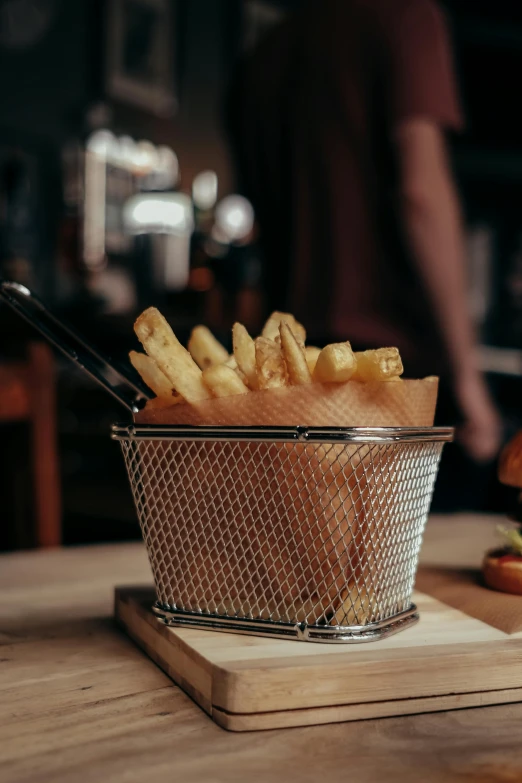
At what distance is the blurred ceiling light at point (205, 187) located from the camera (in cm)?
755

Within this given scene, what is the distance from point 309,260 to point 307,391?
4.72 ft

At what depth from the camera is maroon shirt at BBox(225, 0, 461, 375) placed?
1943 millimetres

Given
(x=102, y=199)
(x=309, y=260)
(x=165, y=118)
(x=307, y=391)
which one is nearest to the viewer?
(x=307, y=391)

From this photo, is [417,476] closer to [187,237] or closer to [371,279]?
[371,279]

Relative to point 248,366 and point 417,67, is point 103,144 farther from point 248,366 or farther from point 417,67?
point 248,366

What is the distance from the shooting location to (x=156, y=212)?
6.84 metres

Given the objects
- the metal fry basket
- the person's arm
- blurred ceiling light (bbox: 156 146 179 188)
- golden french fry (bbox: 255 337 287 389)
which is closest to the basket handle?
the metal fry basket

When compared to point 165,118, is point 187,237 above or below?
below

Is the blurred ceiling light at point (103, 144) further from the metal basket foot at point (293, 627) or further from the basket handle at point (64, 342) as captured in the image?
the metal basket foot at point (293, 627)

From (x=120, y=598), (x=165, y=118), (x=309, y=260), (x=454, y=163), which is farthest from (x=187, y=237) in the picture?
(x=120, y=598)

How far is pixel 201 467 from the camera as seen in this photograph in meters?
0.75

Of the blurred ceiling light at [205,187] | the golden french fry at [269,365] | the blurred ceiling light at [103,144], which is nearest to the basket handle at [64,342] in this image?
the golden french fry at [269,365]

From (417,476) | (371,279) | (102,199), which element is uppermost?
(102,199)

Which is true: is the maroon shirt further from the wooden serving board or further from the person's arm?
the wooden serving board
